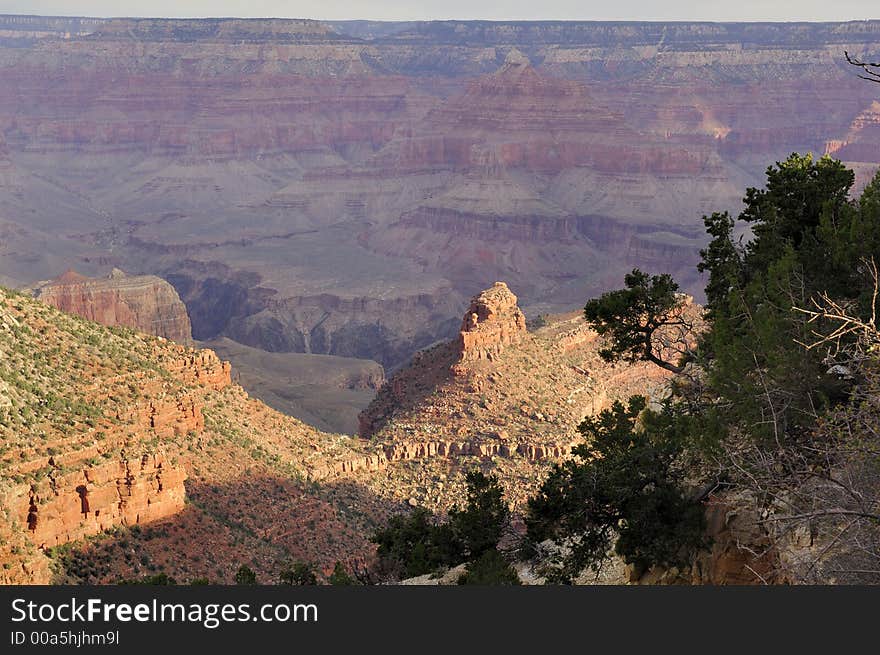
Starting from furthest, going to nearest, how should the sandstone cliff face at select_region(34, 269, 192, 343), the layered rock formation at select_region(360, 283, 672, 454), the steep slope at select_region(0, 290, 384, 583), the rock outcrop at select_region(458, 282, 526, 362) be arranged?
the sandstone cliff face at select_region(34, 269, 192, 343) < the rock outcrop at select_region(458, 282, 526, 362) < the layered rock formation at select_region(360, 283, 672, 454) < the steep slope at select_region(0, 290, 384, 583)

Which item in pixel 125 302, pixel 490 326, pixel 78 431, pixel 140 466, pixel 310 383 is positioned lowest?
pixel 310 383

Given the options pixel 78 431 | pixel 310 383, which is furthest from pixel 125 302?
pixel 78 431

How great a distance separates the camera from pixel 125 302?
11919cm

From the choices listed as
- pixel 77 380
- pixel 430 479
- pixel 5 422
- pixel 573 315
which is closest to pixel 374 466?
pixel 430 479

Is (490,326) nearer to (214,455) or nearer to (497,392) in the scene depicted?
(497,392)

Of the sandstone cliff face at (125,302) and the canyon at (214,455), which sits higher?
the canyon at (214,455)

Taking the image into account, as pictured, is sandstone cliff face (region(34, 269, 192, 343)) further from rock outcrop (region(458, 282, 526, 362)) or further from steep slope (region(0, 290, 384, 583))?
steep slope (region(0, 290, 384, 583))

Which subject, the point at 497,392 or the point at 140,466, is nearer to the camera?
the point at 140,466

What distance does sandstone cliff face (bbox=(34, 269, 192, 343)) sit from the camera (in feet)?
378

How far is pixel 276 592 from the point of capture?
1603cm

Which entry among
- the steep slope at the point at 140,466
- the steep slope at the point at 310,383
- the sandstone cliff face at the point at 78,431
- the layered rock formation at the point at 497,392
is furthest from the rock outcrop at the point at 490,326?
the steep slope at the point at 310,383

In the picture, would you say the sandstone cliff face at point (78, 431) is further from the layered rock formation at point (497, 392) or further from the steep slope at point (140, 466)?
the layered rock formation at point (497, 392)

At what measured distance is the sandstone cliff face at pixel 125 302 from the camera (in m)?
115

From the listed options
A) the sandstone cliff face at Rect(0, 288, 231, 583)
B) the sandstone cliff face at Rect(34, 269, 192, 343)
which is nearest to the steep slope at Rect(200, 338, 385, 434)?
the sandstone cliff face at Rect(34, 269, 192, 343)
